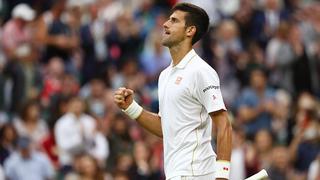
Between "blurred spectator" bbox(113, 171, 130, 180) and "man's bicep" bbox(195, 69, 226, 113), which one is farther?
"blurred spectator" bbox(113, 171, 130, 180)

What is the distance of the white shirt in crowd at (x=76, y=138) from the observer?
17.1 meters

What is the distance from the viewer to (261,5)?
76.1 ft

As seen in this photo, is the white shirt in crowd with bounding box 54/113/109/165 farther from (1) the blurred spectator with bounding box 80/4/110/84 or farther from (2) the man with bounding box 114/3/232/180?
(2) the man with bounding box 114/3/232/180

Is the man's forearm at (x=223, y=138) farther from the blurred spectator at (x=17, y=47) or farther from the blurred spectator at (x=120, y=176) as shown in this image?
the blurred spectator at (x=17, y=47)

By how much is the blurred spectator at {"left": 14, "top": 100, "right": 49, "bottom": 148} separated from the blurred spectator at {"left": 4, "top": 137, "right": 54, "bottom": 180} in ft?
2.02

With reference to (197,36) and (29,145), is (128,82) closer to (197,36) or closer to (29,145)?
(29,145)

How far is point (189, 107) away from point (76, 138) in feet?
24.8

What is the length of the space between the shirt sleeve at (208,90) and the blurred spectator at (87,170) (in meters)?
6.45

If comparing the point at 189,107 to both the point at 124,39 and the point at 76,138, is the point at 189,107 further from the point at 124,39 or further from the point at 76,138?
the point at 124,39

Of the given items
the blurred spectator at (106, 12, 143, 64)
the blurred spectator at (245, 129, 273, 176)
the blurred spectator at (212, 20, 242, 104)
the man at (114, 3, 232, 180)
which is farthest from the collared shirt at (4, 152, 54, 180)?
the man at (114, 3, 232, 180)

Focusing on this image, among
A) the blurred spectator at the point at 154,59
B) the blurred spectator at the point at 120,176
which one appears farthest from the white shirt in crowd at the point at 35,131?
the blurred spectator at the point at 154,59

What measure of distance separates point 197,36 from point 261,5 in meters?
13.4

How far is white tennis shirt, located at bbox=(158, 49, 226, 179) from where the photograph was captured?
9.66 metres

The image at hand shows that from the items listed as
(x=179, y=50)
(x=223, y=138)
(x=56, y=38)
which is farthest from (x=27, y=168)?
(x=223, y=138)
